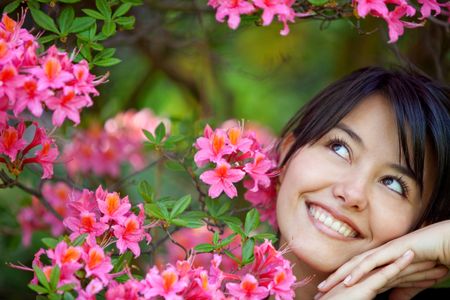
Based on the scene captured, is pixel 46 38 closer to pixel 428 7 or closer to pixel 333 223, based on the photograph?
pixel 333 223

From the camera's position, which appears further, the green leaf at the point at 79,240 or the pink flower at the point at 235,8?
the pink flower at the point at 235,8

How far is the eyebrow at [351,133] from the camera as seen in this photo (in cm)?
222

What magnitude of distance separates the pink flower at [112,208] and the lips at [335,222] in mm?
565

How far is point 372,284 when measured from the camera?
2018 millimetres

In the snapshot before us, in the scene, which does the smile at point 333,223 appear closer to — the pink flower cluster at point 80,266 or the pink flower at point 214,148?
the pink flower at point 214,148

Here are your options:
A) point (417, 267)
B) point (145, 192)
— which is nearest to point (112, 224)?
point (145, 192)

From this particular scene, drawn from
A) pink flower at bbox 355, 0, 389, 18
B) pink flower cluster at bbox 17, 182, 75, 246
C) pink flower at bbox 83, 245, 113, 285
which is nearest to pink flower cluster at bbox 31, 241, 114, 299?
pink flower at bbox 83, 245, 113, 285

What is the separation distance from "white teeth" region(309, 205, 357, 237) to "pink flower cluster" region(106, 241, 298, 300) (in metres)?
0.30

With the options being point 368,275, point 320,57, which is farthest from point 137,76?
point 368,275

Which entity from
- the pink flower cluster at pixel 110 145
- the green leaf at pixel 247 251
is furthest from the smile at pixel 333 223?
the pink flower cluster at pixel 110 145

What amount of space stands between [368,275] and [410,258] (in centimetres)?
12

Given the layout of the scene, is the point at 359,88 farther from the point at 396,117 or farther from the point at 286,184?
the point at 286,184

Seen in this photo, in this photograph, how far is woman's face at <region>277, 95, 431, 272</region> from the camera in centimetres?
214

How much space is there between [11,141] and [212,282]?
60 cm
